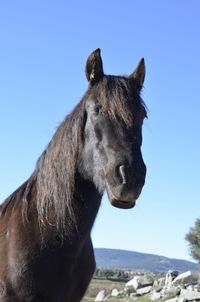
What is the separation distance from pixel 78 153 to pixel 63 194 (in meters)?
0.40

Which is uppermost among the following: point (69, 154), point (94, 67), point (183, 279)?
point (94, 67)

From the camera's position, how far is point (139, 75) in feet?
18.2

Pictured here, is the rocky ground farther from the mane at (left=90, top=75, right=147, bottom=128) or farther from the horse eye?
the horse eye

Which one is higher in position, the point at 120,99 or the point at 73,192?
the point at 120,99

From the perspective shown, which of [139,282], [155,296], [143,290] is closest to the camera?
[155,296]

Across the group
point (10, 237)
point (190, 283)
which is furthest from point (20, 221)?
point (190, 283)

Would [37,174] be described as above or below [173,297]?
above

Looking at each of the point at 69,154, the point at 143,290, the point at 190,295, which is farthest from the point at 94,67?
the point at 143,290

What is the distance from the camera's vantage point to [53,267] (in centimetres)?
473

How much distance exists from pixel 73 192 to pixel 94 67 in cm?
121

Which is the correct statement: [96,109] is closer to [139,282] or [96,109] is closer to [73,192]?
[73,192]

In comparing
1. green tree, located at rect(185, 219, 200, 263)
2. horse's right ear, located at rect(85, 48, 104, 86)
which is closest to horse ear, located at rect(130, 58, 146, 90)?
horse's right ear, located at rect(85, 48, 104, 86)

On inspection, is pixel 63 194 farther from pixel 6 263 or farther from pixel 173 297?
pixel 173 297

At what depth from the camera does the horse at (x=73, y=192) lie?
4625 mm
